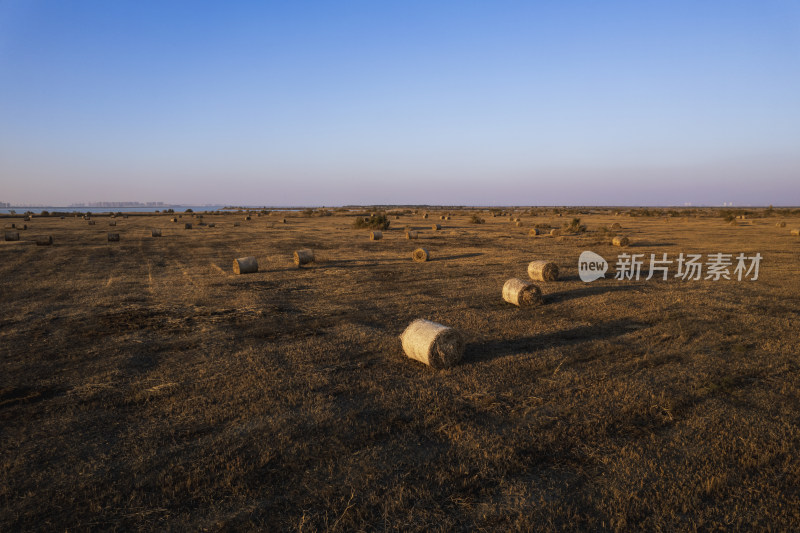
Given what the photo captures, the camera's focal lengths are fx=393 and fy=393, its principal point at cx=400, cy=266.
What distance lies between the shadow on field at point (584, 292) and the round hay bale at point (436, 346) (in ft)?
20.4

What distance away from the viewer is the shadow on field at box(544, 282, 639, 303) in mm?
13086

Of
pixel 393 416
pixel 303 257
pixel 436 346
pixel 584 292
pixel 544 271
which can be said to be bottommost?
pixel 393 416

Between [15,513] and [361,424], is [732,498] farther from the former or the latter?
[15,513]

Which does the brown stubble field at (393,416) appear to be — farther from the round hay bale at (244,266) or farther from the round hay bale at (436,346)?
the round hay bale at (244,266)

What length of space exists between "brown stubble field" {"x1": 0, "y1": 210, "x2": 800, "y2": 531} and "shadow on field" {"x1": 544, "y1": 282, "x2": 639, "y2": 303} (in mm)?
759

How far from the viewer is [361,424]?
5586mm

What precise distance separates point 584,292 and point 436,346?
28.3 ft

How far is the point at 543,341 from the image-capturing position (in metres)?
8.99

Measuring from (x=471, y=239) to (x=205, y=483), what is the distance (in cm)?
2961

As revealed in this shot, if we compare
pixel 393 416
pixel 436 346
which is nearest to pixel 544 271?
pixel 436 346

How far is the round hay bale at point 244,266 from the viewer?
17156 millimetres

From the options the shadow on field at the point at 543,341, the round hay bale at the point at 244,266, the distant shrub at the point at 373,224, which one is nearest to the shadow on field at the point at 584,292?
the shadow on field at the point at 543,341

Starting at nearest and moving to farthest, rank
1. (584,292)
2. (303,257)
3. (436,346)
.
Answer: (436,346) < (584,292) < (303,257)

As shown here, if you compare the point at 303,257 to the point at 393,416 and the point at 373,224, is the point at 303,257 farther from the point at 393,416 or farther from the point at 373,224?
the point at 373,224
